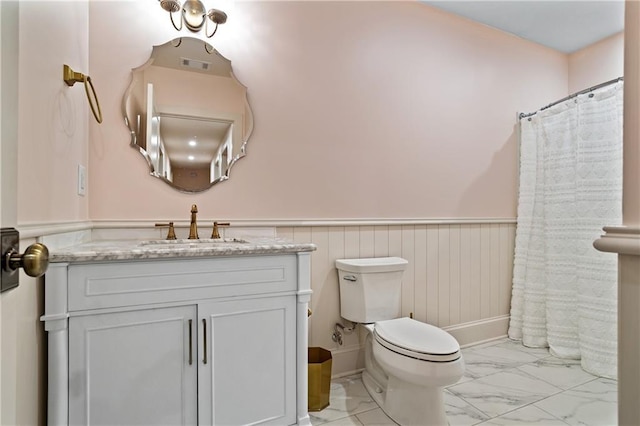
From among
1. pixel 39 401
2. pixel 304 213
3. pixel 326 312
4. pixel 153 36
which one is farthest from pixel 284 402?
pixel 153 36

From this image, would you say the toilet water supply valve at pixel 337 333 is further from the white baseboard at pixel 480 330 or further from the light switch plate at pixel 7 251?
the light switch plate at pixel 7 251

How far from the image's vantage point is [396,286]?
81.0 inches

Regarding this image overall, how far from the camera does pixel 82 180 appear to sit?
153cm

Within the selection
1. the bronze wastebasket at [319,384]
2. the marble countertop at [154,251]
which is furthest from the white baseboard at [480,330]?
the marble countertop at [154,251]

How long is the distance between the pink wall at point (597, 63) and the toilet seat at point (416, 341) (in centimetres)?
254

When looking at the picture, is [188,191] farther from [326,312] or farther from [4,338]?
[4,338]

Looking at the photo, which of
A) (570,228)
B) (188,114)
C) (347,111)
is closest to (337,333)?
(347,111)

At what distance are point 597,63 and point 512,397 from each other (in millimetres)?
2727

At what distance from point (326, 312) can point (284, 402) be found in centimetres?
72

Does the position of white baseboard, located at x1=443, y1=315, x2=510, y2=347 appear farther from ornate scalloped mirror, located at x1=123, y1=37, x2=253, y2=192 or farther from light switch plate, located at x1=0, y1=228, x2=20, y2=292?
light switch plate, located at x1=0, y1=228, x2=20, y2=292

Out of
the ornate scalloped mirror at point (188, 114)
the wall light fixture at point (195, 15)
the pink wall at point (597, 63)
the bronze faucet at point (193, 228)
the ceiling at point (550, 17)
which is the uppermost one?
the ceiling at point (550, 17)

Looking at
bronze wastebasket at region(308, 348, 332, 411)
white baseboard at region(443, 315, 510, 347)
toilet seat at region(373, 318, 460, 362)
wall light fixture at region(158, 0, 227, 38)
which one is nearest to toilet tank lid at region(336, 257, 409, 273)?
toilet seat at region(373, 318, 460, 362)

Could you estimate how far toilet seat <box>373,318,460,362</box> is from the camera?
1.52 m

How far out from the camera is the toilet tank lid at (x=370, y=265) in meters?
1.98
